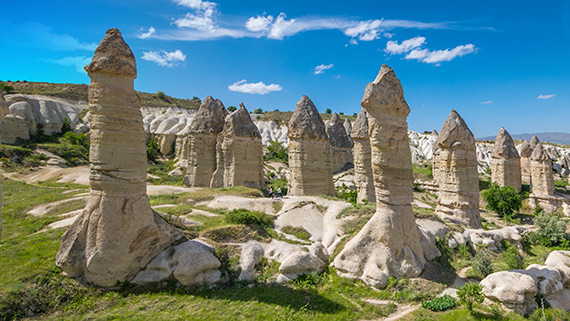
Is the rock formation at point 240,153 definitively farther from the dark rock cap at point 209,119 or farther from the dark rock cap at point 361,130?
the dark rock cap at point 361,130

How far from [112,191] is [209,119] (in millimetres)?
17694

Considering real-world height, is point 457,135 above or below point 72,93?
below

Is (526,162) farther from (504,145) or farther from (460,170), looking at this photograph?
(460,170)

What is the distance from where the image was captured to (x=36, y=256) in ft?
34.8

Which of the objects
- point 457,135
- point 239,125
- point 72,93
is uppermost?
point 72,93

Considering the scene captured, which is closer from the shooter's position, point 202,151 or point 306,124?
point 306,124

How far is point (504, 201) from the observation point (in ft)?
83.3

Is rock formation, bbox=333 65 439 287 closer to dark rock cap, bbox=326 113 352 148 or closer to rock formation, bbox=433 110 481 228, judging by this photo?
rock formation, bbox=433 110 481 228

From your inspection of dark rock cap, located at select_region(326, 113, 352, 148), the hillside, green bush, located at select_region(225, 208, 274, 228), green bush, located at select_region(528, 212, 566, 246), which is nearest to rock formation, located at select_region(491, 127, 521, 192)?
green bush, located at select_region(528, 212, 566, 246)

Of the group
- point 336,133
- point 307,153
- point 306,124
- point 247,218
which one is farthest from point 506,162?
point 247,218

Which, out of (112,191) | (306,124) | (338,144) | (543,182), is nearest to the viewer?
(112,191)

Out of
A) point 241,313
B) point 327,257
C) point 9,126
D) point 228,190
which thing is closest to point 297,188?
point 228,190

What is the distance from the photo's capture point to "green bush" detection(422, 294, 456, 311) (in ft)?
30.3

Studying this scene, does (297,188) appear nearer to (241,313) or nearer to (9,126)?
(241,313)
